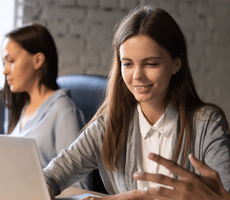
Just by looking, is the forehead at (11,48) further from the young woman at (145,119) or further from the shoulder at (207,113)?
the shoulder at (207,113)

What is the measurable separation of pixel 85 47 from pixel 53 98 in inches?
39.7

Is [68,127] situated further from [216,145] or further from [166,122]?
[216,145]

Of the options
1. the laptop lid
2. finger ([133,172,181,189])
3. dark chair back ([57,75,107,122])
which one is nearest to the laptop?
the laptop lid

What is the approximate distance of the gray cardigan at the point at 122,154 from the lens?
0.87 meters

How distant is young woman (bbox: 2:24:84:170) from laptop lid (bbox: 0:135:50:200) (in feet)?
2.01

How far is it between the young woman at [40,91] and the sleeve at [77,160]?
25 centimetres

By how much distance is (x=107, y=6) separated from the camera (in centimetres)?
235

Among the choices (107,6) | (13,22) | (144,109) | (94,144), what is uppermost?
(107,6)

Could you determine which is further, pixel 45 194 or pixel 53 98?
pixel 53 98

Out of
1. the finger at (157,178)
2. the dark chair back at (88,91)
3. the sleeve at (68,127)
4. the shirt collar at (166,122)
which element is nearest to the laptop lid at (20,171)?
the finger at (157,178)

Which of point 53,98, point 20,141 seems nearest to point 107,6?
point 53,98

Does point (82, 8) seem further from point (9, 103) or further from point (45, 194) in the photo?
point (45, 194)

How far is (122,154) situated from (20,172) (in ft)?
1.36

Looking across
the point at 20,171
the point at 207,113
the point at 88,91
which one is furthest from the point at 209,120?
the point at 88,91
